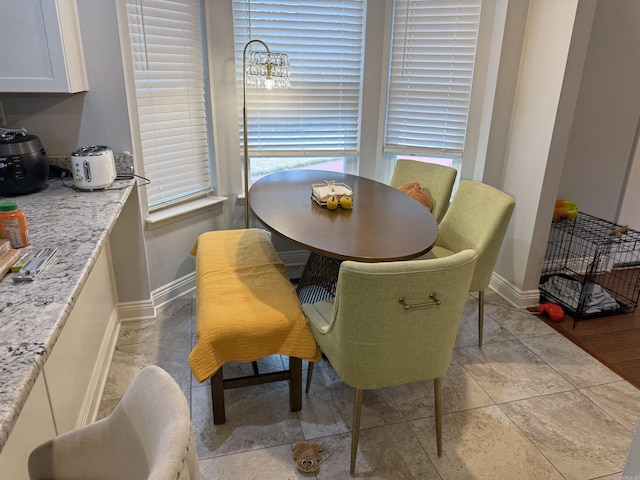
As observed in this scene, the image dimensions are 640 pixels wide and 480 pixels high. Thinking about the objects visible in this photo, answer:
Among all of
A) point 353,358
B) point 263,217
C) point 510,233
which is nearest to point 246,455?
point 353,358

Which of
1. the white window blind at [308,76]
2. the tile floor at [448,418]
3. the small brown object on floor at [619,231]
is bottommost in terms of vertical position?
the tile floor at [448,418]

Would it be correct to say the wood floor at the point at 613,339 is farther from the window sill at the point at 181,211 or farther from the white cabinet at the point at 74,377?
the white cabinet at the point at 74,377

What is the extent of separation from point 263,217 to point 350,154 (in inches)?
58.9

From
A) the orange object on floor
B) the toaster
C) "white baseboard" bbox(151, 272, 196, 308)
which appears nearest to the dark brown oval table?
the toaster

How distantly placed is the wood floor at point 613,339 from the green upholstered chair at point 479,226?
2.20 feet

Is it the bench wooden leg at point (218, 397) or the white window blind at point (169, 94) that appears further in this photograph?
the white window blind at point (169, 94)

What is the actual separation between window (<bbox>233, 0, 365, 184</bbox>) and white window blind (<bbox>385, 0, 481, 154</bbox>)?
11.0 inches


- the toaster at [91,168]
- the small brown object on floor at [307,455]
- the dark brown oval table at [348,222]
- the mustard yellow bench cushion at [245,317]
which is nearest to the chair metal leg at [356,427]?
the small brown object on floor at [307,455]

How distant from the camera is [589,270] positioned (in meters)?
3.29

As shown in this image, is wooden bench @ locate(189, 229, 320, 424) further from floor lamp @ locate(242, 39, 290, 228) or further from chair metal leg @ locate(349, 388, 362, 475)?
floor lamp @ locate(242, 39, 290, 228)

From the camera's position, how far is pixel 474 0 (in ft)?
9.88

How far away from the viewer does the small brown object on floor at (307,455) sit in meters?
1.82

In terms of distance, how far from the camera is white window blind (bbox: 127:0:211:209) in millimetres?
2594

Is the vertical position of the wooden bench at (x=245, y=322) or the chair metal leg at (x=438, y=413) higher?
the wooden bench at (x=245, y=322)
